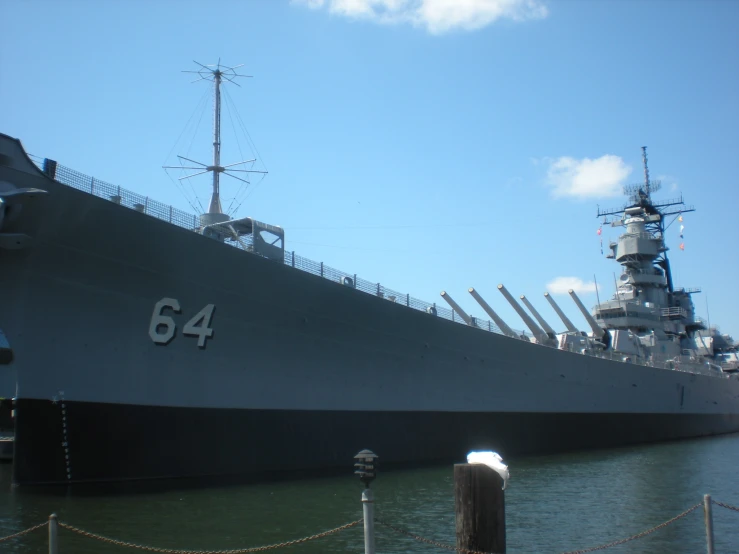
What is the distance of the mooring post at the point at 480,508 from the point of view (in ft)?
16.0

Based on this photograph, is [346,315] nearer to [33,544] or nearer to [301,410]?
[301,410]

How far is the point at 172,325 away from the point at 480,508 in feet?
29.5

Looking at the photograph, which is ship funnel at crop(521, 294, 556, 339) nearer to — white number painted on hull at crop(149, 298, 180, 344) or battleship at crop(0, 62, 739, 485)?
battleship at crop(0, 62, 739, 485)

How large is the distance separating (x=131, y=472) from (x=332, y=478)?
12.9ft

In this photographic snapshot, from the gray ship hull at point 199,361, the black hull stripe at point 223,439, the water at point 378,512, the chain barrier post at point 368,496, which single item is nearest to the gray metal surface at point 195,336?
the gray ship hull at point 199,361

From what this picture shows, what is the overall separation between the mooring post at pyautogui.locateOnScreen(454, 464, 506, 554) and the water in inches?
130

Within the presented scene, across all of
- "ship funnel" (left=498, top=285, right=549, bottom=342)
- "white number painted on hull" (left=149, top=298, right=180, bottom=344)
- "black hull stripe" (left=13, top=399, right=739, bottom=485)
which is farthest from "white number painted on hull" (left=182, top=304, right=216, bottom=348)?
"ship funnel" (left=498, top=285, right=549, bottom=342)

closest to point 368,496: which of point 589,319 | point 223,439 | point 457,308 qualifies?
point 223,439

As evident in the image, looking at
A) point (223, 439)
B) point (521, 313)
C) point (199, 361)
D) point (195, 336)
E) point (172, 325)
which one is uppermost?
point (521, 313)

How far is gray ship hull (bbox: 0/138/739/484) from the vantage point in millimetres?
11383

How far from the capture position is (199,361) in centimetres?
1294

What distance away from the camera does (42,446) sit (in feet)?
37.8

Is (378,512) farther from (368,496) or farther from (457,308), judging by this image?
(457,308)

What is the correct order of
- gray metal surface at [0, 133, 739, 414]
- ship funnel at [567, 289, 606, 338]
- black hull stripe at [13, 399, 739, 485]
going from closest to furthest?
gray metal surface at [0, 133, 739, 414]
black hull stripe at [13, 399, 739, 485]
ship funnel at [567, 289, 606, 338]
